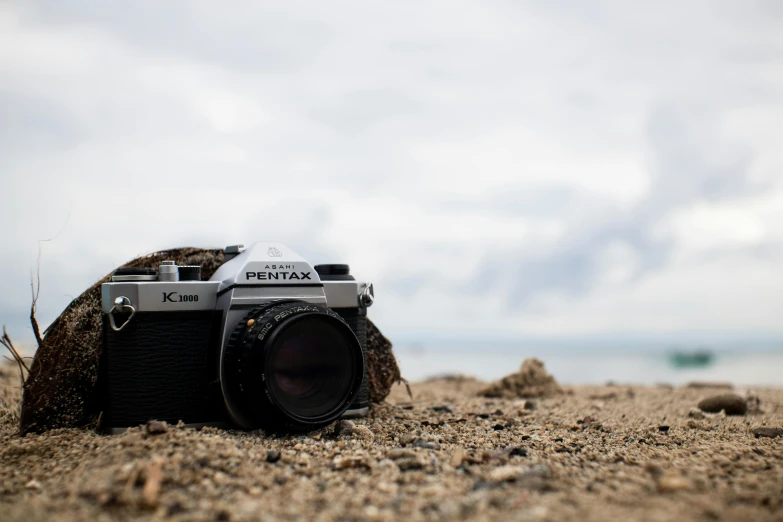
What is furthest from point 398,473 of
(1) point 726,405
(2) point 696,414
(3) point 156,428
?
(1) point 726,405

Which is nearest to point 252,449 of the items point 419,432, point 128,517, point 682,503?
point 128,517

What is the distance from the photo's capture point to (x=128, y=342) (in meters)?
2.76

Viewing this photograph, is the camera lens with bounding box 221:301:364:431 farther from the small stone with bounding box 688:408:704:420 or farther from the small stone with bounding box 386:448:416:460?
the small stone with bounding box 688:408:704:420

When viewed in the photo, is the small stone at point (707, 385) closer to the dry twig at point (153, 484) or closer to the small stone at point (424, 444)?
the small stone at point (424, 444)

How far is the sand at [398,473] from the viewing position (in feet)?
5.89

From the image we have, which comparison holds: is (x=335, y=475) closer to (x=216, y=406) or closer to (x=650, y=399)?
(x=216, y=406)

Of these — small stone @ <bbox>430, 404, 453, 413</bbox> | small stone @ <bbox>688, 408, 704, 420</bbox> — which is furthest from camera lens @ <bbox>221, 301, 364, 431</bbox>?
small stone @ <bbox>688, 408, 704, 420</bbox>

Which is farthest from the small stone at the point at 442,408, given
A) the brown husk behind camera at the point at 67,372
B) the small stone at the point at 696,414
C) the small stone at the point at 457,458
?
the brown husk behind camera at the point at 67,372

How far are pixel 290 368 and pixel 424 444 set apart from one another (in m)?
0.58

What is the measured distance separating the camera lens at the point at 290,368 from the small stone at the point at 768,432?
70.6 inches

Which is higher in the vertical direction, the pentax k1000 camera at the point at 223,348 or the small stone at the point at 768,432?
the pentax k1000 camera at the point at 223,348

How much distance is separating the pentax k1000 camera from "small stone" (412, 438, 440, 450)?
1.05 feet

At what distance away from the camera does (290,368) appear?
2.71 m

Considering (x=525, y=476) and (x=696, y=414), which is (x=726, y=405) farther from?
(x=525, y=476)
